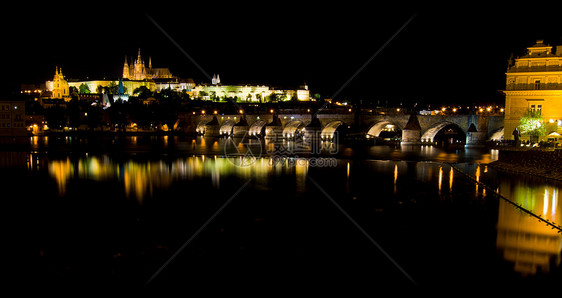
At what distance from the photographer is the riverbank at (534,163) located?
1581cm

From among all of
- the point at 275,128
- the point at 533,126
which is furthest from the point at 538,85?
the point at 275,128

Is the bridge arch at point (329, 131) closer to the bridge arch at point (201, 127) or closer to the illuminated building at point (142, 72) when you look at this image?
the bridge arch at point (201, 127)

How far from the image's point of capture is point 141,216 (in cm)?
1127

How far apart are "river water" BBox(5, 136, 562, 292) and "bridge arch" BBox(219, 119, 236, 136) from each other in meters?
35.8

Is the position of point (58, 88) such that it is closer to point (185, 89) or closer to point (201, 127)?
point (185, 89)

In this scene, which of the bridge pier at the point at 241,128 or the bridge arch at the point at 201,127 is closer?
the bridge pier at the point at 241,128

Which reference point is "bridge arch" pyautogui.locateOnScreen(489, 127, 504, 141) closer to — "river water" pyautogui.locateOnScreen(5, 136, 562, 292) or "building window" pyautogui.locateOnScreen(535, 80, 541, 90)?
"building window" pyautogui.locateOnScreen(535, 80, 541, 90)

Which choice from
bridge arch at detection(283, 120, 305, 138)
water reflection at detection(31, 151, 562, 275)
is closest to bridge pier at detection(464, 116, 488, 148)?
water reflection at detection(31, 151, 562, 275)

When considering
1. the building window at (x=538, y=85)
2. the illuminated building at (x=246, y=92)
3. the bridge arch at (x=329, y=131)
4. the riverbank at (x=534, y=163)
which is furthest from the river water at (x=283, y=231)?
the illuminated building at (x=246, y=92)

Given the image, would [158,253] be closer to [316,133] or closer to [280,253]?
[280,253]

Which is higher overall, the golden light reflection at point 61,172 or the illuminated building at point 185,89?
the illuminated building at point 185,89

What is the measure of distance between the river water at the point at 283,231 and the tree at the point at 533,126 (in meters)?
6.00

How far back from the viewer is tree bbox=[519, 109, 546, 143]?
21.9 meters

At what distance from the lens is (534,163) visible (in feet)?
55.6
